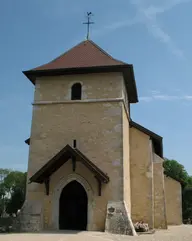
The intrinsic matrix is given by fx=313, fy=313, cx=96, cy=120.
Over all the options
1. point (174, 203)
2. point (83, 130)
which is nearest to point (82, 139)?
point (83, 130)

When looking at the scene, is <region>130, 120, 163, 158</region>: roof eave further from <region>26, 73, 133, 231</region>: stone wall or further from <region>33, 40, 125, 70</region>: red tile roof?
<region>33, 40, 125, 70</region>: red tile roof

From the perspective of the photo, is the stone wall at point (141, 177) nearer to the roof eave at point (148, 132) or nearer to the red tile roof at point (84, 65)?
the roof eave at point (148, 132)

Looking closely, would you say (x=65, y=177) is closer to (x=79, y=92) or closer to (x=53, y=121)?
(x=53, y=121)

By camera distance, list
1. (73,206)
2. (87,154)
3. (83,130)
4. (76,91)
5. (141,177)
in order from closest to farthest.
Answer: (87,154), (83,130), (73,206), (76,91), (141,177)

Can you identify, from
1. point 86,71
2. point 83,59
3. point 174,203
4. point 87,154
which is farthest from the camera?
point 174,203

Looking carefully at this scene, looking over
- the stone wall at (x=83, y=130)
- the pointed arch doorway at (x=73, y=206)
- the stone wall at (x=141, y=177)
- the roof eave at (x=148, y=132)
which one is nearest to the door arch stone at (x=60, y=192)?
the stone wall at (x=83, y=130)

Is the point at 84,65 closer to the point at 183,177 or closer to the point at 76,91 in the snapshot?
the point at 76,91

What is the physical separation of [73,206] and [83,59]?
7.83 metres

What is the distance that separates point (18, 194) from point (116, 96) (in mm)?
29986

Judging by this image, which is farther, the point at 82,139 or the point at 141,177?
the point at 141,177

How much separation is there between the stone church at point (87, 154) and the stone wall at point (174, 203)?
13.9ft

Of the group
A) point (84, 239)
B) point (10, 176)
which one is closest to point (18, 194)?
point (10, 176)

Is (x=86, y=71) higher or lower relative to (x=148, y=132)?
higher

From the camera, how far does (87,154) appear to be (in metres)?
15.0
